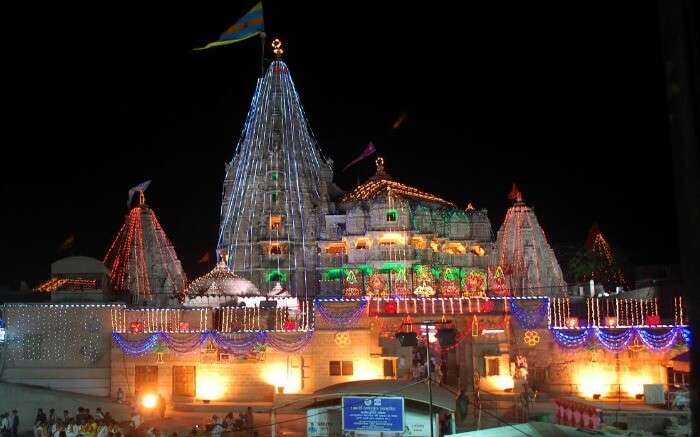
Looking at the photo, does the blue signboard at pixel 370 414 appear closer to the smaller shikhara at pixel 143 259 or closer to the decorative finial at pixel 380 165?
the smaller shikhara at pixel 143 259

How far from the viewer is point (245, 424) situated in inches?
961

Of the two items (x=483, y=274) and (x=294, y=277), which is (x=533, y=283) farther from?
(x=294, y=277)

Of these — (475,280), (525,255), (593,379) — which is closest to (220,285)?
(593,379)

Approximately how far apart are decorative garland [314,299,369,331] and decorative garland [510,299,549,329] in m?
6.63

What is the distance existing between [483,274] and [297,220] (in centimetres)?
1575

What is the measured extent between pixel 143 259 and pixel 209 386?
61.5 ft

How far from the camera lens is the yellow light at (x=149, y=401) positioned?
29.8m

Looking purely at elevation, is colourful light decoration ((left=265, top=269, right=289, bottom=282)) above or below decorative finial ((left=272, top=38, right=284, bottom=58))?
below

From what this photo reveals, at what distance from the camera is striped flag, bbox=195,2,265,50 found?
3472 cm

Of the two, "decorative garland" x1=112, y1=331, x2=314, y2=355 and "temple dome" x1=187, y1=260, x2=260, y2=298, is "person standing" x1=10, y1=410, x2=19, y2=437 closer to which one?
"decorative garland" x1=112, y1=331, x2=314, y2=355

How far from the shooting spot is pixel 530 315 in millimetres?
31844

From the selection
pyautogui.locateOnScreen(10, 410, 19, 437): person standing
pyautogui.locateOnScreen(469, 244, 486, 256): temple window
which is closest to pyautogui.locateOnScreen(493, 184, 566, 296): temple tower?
pyautogui.locateOnScreen(469, 244, 486, 256): temple window

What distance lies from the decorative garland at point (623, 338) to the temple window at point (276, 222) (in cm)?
2819

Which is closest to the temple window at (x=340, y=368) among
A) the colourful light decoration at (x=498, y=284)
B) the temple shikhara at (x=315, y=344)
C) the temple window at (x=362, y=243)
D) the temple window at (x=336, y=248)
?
the temple shikhara at (x=315, y=344)
